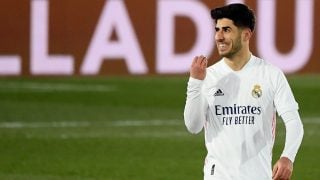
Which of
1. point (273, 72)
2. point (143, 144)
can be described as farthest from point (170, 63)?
point (273, 72)

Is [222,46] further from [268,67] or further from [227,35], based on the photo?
→ [268,67]

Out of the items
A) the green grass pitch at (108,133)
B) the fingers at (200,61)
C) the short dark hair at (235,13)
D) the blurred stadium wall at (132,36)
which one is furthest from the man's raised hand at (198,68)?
the blurred stadium wall at (132,36)

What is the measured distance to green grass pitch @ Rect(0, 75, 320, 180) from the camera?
9727mm

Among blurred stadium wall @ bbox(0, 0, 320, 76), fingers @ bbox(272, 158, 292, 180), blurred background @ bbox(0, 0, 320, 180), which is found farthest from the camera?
blurred stadium wall @ bbox(0, 0, 320, 76)

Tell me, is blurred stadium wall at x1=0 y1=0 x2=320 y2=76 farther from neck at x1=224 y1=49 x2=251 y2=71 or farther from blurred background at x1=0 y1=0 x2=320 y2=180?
neck at x1=224 y1=49 x2=251 y2=71

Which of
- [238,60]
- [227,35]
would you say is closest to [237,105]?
[238,60]

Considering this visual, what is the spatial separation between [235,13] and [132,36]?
12036mm

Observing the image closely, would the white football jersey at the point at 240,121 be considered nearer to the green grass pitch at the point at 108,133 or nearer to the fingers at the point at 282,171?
the fingers at the point at 282,171

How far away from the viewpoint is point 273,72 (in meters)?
5.67

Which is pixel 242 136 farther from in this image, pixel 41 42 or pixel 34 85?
pixel 34 85

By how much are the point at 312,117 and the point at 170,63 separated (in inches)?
170

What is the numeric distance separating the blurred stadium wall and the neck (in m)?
11.4

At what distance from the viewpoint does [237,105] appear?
5.68 metres

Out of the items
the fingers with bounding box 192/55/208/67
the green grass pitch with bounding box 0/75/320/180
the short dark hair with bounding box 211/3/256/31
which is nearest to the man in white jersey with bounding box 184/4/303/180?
the short dark hair with bounding box 211/3/256/31
